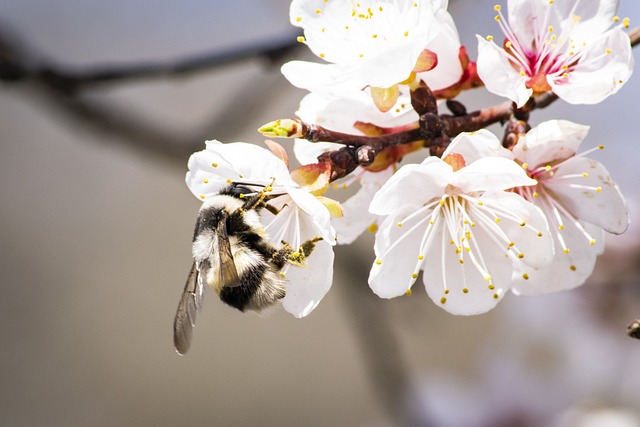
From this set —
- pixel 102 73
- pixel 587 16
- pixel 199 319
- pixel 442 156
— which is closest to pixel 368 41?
pixel 442 156

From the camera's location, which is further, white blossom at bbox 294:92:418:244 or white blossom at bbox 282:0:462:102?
white blossom at bbox 294:92:418:244

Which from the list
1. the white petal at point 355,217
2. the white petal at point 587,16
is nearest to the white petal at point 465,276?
the white petal at point 355,217

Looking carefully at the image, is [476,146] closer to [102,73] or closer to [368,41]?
[368,41]

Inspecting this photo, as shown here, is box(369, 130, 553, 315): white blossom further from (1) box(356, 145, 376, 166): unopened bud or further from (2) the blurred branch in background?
(2) the blurred branch in background

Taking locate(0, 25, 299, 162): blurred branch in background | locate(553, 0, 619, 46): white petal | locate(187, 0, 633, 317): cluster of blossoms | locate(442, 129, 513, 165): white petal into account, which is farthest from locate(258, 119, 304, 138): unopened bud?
locate(0, 25, 299, 162): blurred branch in background

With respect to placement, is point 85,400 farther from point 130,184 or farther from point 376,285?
point 376,285

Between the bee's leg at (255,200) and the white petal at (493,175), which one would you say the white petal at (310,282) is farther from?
the white petal at (493,175)

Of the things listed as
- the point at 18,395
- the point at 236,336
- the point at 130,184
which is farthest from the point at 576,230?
the point at 130,184
